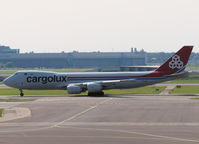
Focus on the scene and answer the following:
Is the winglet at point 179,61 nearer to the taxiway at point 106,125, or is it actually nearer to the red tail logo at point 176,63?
the red tail logo at point 176,63

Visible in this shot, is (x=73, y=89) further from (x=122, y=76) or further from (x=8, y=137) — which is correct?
(x=8, y=137)

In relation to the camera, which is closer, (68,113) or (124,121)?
(124,121)

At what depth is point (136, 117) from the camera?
35.7 metres

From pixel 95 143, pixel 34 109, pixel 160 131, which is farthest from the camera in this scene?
pixel 34 109

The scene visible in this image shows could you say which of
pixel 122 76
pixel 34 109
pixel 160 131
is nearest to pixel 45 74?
pixel 122 76

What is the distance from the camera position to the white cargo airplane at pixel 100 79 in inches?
2496

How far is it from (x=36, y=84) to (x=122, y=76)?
42.8 feet

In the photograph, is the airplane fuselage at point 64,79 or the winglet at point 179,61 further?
the airplane fuselage at point 64,79

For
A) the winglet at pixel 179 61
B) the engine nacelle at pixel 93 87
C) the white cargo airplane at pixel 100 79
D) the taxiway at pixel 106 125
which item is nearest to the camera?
the taxiway at pixel 106 125

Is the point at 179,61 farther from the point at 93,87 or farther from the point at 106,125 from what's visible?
the point at 106,125

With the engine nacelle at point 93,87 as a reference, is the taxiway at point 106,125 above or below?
below

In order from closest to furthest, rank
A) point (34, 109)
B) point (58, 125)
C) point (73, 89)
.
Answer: point (58, 125) → point (34, 109) → point (73, 89)

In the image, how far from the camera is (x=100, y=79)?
6525 centimetres

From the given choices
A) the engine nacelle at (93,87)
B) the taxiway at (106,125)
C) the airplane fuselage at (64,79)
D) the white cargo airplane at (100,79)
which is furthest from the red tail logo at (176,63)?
the taxiway at (106,125)
